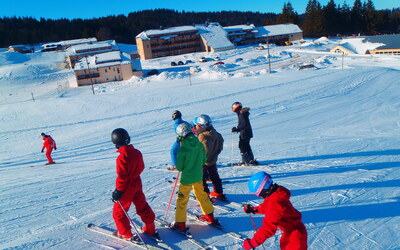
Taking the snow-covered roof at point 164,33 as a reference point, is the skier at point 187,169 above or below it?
below

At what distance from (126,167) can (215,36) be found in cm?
6480

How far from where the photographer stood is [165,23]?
400 ft

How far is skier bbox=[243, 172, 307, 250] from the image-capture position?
8.85ft

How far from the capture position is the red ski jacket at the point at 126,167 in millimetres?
3426

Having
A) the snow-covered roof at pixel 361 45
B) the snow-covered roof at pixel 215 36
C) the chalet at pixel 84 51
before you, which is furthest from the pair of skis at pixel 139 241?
the snow-covered roof at pixel 215 36

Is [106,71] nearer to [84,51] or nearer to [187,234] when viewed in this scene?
[84,51]

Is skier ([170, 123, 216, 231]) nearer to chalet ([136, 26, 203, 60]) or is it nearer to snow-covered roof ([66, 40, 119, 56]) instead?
snow-covered roof ([66, 40, 119, 56])

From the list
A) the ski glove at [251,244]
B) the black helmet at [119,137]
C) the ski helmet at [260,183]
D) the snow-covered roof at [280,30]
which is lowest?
the ski glove at [251,244]

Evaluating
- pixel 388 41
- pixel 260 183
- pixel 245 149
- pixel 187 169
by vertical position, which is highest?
pixel 388 41

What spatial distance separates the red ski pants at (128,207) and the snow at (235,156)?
234 millimetres

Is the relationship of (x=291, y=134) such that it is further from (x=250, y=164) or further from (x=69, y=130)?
(x=69, y=130)

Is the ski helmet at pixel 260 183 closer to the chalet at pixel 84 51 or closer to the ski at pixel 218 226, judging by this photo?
the ski at pixel 218 226

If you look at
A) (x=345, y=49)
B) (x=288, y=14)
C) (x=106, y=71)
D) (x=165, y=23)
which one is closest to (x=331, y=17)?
(x=288, y=14)

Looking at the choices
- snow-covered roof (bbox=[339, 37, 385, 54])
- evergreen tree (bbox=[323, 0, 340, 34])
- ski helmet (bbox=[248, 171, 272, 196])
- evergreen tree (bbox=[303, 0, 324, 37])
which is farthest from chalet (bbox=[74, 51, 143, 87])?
evergreen tree (bbox=[323, 0, 340, 34])
